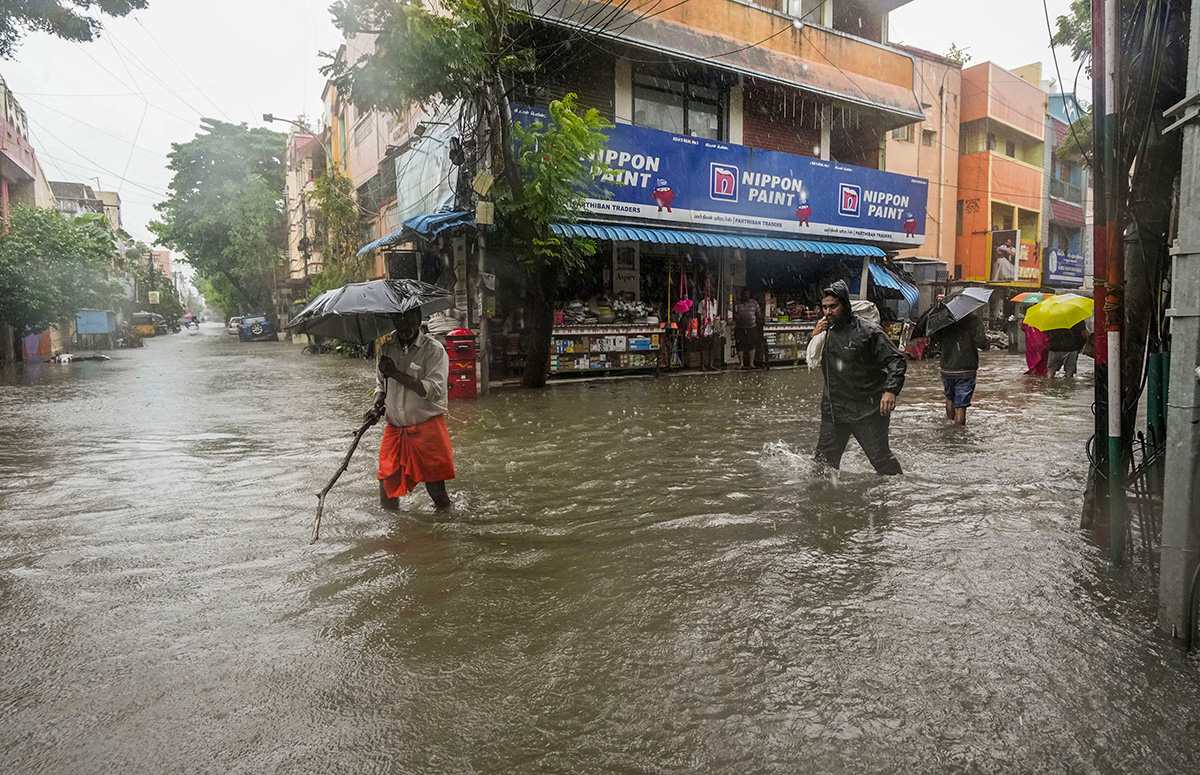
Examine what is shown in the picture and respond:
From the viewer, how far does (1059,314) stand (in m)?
7.12

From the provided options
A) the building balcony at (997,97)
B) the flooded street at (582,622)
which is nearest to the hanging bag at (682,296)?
the flooded street at (582,622)

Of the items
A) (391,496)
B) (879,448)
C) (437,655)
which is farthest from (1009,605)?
(391,496)

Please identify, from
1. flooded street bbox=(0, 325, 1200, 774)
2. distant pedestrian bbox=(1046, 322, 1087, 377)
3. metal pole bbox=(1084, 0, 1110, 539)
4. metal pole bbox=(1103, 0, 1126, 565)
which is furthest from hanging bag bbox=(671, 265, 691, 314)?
metal pole bbox=(1103, 0, 1126, 565)

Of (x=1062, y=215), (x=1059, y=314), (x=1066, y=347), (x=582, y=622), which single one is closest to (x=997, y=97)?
(x=1062, y=215)

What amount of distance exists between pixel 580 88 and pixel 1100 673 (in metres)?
13.8

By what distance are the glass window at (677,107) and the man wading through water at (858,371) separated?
417 inches

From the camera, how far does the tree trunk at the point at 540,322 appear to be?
12.7 metres

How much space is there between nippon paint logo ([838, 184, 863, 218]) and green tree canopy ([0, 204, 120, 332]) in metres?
21.1

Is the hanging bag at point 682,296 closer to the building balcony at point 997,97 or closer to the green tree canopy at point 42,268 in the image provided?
the building balcony at point 997,97

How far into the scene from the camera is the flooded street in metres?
2.64

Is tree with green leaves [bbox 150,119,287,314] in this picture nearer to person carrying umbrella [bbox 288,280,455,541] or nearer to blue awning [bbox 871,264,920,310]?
blue awning [bbox 871,264,920,310]

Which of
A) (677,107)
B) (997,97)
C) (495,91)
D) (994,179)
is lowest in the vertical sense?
(495,91)

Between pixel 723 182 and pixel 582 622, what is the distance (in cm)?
1323

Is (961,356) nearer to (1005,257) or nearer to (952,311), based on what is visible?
(952,311)
